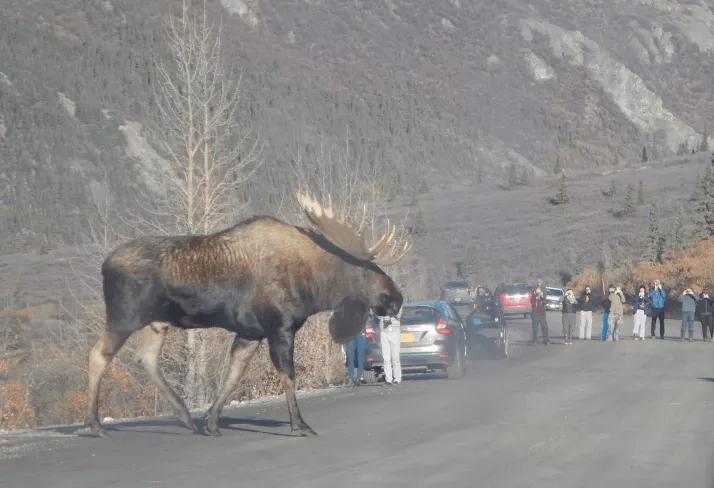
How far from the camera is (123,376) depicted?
34.6m

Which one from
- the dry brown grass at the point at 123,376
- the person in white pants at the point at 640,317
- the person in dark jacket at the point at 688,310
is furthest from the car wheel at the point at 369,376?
the person in white pants at the point at 640,317

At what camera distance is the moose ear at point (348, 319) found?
12.5m

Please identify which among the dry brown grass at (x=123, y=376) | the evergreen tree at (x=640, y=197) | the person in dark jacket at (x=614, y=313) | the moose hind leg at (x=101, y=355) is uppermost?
the evergreen tree at (x=640, y=197)

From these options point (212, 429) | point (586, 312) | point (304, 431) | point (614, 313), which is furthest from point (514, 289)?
point (212, 429)

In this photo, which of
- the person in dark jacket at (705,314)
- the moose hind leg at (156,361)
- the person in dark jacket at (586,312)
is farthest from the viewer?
the person in dark jacket at (586,312)

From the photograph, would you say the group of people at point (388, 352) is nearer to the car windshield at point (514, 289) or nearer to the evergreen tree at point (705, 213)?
the car windshield at point (514, 289)

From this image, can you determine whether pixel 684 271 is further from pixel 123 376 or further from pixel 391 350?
pixel 391 350

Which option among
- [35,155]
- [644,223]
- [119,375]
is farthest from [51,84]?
[119,375]

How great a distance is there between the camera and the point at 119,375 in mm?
34781

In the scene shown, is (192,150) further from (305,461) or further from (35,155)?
(35,155)

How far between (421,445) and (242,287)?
224 centimetres

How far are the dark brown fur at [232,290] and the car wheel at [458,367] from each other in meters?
10.5

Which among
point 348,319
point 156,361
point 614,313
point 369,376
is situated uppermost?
point 614,313

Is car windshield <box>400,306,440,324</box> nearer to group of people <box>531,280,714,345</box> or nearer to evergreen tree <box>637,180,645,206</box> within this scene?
group of people <box>531,280,714,345</box>
